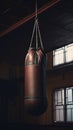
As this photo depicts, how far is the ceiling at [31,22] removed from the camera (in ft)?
16.3

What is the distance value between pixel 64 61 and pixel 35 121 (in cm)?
281

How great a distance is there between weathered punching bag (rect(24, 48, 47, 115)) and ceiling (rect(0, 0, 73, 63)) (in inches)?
52.8

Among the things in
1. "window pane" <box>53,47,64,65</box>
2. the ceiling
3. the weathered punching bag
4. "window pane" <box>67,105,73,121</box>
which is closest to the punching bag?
the weathered punching bag

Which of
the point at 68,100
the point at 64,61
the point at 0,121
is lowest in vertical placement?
the point at 0,121

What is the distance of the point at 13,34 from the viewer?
6309mm

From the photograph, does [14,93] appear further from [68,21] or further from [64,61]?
[68,21]

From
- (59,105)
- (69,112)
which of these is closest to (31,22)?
(69,112)

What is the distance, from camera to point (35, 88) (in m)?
3.60

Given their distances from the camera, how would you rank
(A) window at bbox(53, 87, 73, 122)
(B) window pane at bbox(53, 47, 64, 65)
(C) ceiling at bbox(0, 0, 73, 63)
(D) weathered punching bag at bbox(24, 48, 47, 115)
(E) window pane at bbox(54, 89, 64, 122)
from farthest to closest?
(B) window pane at bbox(53, 47, 64, 65), (E) window pane at bbox(54, 89, 64, 122), (A) window at bbox(53, 87, 73, 122), (C) ceiling at bbox(0, 0, 73, 63), (D) weathered punching bag at bbox(24, 48, 47, 115)

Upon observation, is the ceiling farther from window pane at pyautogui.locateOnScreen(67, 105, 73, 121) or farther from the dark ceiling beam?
window pane at pyautogui.locateOnScreen(67, 105, 73, 121)

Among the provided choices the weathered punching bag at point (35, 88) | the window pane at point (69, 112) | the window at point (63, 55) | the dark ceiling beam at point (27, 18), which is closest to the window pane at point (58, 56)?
the window at point (63, 55)

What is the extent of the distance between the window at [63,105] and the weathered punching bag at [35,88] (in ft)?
20.0

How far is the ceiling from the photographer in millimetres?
4961

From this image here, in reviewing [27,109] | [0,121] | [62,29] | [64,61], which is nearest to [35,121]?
[0,121]
